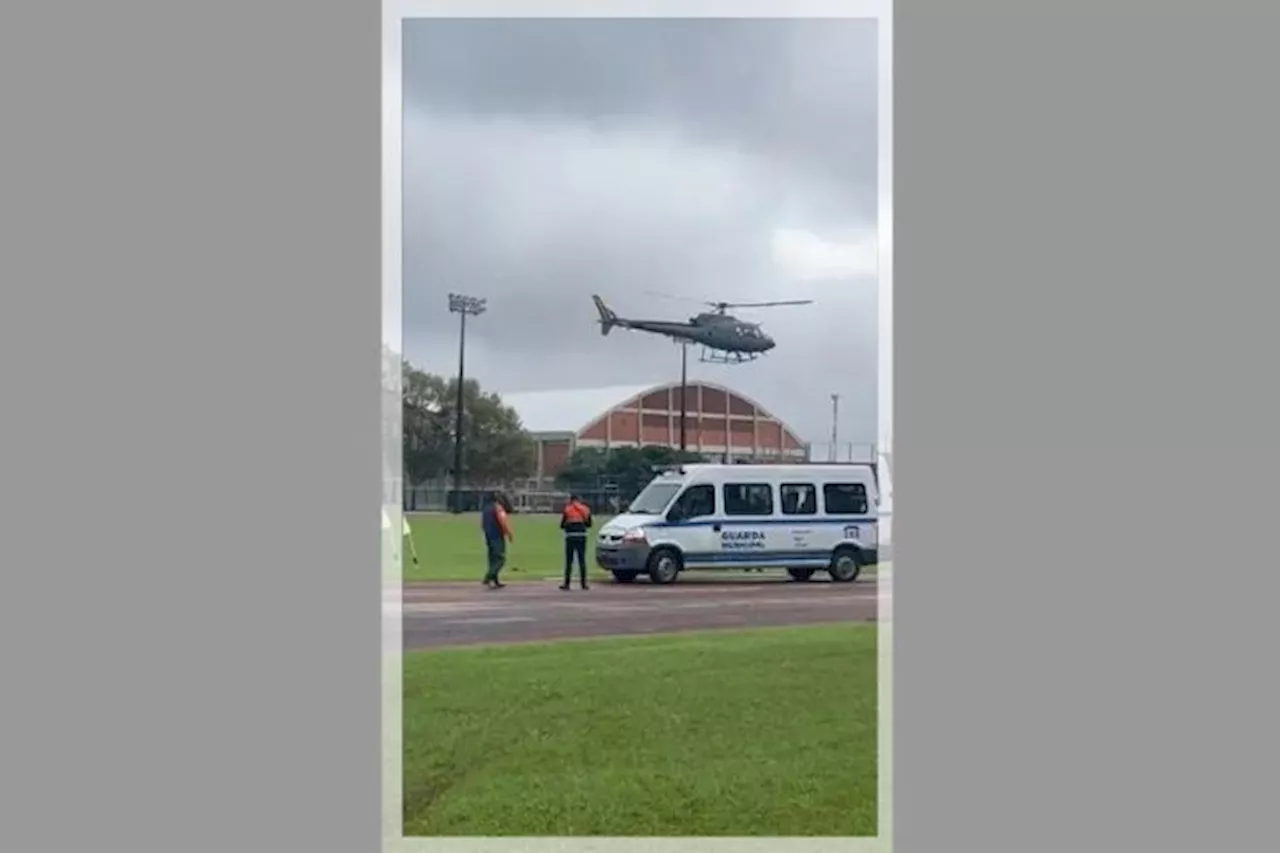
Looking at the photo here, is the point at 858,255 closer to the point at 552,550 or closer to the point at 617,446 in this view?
the point at 617,446

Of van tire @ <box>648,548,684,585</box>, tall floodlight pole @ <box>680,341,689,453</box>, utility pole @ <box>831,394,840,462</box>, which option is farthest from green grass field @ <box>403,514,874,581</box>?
utility pole @ <box>831,394,840,462</box>

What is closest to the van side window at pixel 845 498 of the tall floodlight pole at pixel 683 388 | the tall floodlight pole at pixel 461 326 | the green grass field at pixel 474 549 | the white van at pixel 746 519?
the white van at pixel 746 519

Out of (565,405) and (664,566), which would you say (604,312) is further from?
(664,566)

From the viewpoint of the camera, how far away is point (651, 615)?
7.07 meters

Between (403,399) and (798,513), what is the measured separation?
6.07ft

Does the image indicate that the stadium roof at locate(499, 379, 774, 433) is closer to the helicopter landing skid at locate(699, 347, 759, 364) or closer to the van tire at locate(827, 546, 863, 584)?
the helicopter landing skid at locate(699, 347, 759, 364)

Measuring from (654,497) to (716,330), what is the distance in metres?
0.83

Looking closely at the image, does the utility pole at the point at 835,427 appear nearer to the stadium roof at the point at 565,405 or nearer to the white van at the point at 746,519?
the white van at the point at 746,519

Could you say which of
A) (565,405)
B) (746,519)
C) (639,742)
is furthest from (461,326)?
(639,742)

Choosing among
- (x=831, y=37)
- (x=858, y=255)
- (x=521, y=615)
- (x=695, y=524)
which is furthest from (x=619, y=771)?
(x=831, y=37)

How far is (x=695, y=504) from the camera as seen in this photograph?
23.4 ft

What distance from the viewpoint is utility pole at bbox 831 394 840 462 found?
672 centimetres

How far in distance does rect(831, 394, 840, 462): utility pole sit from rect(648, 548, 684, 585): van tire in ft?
3.02

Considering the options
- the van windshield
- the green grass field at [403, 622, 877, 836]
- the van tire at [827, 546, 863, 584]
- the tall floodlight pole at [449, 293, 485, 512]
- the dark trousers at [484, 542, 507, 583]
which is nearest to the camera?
the green grass field at [403, 622, 877, 836]
